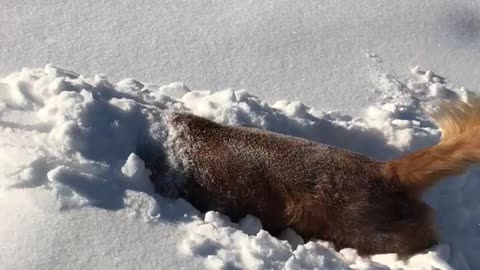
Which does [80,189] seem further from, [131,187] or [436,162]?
[436,162]

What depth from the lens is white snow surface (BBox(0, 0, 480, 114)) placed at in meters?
4.12

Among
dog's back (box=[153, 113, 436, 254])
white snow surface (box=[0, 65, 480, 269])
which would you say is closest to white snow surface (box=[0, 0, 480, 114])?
white snow surface (box=[0, 65, 480, 269])

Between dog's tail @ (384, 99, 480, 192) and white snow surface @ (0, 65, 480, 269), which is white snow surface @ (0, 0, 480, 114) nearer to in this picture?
white snow surface @ (0, 65, 480, 269)

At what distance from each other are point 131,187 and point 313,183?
77cm

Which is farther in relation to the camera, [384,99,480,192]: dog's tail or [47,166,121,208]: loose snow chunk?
[384,99,480,192]: dog's tail

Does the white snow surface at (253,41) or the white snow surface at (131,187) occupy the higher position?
the white snow surface at (253,41)

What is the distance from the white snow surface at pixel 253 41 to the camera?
4.12m

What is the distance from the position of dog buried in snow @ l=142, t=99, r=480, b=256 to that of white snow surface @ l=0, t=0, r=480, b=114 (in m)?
0.74

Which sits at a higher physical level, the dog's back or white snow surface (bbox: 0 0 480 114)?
white snow surface (bbox: 0 0 480 114)

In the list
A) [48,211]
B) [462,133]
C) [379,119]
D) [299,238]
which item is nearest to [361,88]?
[379,119]

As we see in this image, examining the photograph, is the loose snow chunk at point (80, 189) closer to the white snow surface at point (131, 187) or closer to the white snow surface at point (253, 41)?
the white snow surface at point (131, 187)

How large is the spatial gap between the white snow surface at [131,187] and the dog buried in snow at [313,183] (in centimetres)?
6

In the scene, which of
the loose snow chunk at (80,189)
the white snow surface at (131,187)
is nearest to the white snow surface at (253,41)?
the white snow surface at (131,187)

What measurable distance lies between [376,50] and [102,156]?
1.88 m
